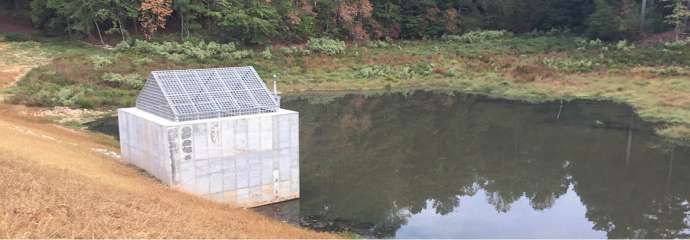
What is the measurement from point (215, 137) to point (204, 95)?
1481 mm

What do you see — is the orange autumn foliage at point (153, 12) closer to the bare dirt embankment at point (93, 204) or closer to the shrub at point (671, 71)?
the bare dirt embankment at point (93, 204)

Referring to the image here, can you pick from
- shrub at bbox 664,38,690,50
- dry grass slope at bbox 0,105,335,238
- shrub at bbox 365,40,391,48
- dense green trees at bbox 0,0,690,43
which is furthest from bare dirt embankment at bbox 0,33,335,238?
shrub at bbox 664,38,690,50

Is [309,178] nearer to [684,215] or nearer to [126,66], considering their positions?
[684,215]

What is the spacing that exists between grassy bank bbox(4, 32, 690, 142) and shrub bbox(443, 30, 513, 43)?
269 cm

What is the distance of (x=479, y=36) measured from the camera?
2432 inches

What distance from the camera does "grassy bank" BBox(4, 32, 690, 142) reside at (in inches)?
1378

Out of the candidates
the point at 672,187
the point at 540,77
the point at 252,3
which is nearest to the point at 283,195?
the point at 672,187

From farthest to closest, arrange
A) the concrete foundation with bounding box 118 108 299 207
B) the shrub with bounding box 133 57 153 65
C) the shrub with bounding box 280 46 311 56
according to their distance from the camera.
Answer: the shrub with bounding box 280 46 311 56 → the shrub with bounding box 133 57 153 65 → the concrete foundation with bounding box 118 108 299 207

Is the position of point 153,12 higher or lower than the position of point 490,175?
higher

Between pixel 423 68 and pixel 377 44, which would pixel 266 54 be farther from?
pixel 423 68

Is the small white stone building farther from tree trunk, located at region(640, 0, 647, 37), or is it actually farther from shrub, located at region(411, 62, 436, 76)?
tree trunk, located at region(640, 0, 647, 37)

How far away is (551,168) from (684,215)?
5.92m

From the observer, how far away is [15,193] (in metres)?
11.3

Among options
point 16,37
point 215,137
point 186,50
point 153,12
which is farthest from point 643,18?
point 16,37
